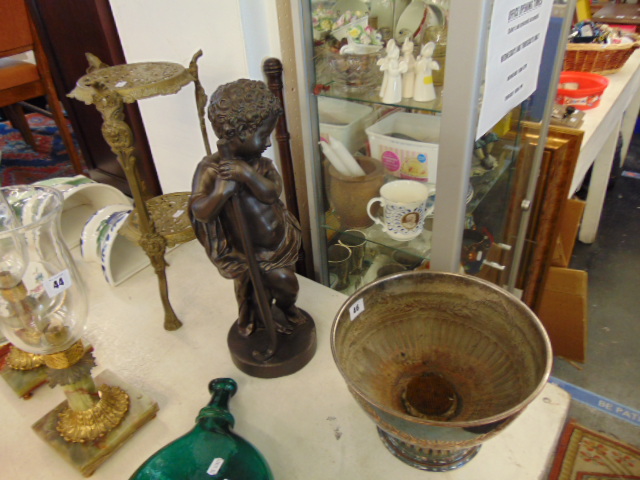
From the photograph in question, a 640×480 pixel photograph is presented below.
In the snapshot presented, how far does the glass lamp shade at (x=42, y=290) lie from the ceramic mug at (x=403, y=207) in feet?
1.87

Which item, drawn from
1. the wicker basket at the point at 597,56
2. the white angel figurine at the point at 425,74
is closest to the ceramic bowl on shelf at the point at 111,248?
the white angel figurine at the point at 425,74

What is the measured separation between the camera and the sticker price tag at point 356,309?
766 millimetres

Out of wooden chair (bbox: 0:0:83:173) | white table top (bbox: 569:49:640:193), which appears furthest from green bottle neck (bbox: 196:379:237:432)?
Result: wooden chair (bbox: 0:0:83:173)

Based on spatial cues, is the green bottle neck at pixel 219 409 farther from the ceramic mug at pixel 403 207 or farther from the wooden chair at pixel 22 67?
the wooden chair at pixel 22 67

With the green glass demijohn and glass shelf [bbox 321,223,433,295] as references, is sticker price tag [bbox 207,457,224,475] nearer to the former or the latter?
the green glass demijohn

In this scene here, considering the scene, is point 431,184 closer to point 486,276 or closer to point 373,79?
point 373,79

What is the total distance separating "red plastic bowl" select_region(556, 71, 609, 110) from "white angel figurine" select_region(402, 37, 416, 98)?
92 centimetres

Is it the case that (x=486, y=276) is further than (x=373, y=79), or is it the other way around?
(x=486, y=276)

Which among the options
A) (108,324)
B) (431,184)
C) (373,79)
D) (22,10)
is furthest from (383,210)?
(22,10)

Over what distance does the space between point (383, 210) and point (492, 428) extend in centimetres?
52

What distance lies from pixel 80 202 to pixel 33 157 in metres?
1.77

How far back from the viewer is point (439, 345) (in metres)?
0.85

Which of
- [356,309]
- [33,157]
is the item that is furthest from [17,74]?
[356,309]

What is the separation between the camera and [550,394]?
2.66 feet
